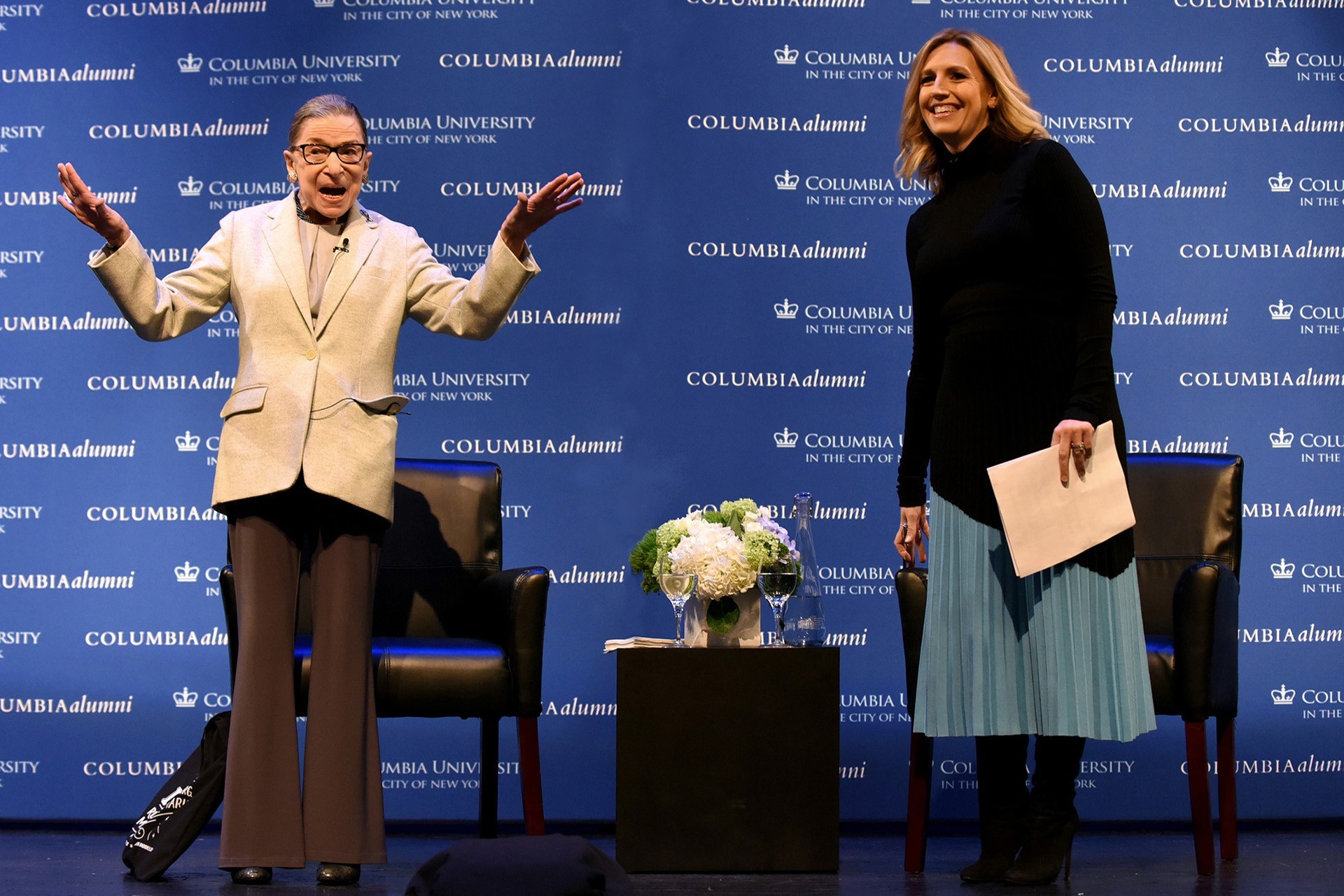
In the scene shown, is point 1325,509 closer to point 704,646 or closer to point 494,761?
point 704,646

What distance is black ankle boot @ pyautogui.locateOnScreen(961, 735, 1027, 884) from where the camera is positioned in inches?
97.3

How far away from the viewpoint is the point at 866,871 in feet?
9.44

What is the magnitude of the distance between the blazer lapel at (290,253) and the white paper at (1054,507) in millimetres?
1424

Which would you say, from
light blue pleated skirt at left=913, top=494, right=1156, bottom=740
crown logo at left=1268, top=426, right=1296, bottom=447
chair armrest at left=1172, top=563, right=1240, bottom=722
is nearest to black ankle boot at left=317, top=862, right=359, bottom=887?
light blue pleated skirt at left=913, top=494, right=1156, bottom=740

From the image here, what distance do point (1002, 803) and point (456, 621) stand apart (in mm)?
1548

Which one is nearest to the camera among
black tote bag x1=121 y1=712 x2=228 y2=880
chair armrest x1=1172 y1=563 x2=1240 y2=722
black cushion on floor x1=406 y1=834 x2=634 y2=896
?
black cushion on floor x1=406 y1=834 x2=634 y2=896

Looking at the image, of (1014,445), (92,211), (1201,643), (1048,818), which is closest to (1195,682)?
(1201,643)

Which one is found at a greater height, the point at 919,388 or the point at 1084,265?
the point at 1084,265

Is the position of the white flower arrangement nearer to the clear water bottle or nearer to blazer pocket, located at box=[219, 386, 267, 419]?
the clear water bottle

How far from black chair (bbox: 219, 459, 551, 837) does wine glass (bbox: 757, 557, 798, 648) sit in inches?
21.2

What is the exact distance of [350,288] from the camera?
103 inches

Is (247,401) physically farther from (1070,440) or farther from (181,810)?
(1070,440)

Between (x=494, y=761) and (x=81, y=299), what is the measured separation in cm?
204

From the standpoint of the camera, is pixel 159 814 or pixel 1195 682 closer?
pixel 159 814
